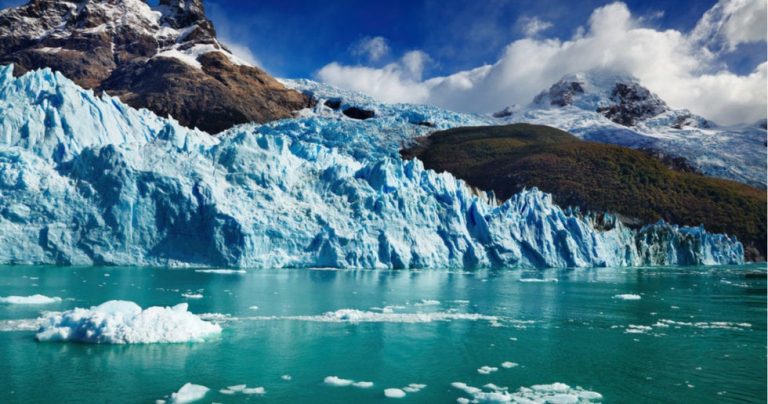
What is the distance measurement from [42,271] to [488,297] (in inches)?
692

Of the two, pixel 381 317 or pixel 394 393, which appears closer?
pixel 394 393

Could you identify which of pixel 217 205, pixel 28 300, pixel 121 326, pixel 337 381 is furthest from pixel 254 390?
pixel 217 205

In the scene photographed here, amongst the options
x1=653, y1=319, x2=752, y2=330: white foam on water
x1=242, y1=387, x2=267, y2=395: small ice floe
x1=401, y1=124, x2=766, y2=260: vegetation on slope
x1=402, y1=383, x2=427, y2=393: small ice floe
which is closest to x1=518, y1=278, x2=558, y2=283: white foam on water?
x1=653, y1=319, x2=752, y2=330: white foam on water

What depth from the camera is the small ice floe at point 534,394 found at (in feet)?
30.3

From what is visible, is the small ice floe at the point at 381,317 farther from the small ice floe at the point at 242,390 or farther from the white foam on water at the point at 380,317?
the small ice floe at the point at 242,390

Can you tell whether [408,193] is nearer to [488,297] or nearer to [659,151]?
[488,297]

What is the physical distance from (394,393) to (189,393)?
300cm

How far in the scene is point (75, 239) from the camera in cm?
2817

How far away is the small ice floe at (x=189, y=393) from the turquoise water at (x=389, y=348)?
0.15 meters

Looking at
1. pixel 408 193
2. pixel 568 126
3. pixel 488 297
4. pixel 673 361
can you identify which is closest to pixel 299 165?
Result: pixel 408 193

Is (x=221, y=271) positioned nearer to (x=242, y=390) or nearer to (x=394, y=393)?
(x=242, y=390)

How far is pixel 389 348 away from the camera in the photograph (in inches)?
503

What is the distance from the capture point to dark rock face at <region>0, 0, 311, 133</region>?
3979 inches

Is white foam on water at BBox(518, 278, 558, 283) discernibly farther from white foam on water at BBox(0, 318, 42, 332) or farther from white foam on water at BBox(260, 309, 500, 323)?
white foam on water at BBox(0, 318, 42, 332)
